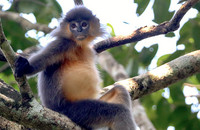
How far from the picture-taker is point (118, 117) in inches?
139

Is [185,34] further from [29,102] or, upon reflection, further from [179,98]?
[29,102]

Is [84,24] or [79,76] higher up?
[84,24]

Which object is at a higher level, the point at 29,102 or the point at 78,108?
the point at 29,102

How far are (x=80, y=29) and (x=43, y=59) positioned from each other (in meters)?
1.03

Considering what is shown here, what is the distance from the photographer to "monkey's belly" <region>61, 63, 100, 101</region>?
3.85m

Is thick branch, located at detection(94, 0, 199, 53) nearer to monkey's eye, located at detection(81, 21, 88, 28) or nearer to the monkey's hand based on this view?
monkey's eye, located at detection(81, 21, 88, 28)

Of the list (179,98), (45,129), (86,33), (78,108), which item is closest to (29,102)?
(45,129)

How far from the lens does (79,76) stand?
402 cm

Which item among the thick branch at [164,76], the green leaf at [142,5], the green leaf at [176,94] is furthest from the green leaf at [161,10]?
the green leaf at [176,94]

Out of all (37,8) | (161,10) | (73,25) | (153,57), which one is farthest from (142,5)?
(37,8)

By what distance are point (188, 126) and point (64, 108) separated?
2.75m

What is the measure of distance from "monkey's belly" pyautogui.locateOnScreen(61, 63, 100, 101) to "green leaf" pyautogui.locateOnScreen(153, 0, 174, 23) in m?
1.22

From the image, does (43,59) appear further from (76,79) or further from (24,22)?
Answer: (24,22)

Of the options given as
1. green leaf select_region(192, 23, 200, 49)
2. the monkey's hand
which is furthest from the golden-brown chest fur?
green leaf select_region(192, 23, 200, 49)
